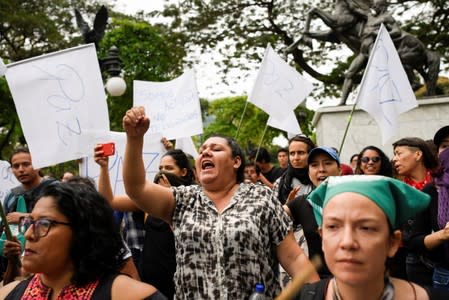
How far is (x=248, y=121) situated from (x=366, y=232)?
1119 inches

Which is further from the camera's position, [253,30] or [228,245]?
[253,30]

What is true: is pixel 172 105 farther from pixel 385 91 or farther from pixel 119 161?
pixel 385 91

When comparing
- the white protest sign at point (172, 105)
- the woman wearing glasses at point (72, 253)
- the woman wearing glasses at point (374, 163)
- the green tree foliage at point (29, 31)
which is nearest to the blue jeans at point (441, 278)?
the woman wearing glasses at point (374, 163)

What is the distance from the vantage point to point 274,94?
23.3ft

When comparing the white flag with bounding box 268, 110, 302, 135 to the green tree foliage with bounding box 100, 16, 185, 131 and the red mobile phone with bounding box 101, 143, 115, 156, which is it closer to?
the red mobile phone with bounding box 101, 143, 115, 156

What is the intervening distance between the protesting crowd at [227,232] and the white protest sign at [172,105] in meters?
1.73

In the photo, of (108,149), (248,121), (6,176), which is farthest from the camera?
(248,121)

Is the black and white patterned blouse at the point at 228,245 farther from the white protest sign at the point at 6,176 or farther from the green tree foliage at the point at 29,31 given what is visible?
the green tree foliage at the point at 29,31

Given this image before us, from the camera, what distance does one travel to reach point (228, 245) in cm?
283

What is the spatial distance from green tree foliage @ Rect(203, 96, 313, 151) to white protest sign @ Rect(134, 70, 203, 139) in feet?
30.9

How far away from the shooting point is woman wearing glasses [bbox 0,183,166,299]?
216cm

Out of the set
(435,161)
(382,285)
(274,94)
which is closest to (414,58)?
(274,94)

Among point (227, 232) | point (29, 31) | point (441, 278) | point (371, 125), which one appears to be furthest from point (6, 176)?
point (29, 31)

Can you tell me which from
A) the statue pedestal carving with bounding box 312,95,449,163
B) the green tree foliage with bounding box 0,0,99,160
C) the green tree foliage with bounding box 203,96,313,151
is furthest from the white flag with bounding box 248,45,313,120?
the green tree foliage with bounding box 0,0,99,160
